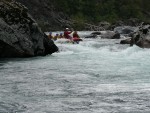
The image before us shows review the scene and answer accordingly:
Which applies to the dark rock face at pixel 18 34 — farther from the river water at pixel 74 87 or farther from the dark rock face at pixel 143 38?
the dark rock face at pixel 143 38

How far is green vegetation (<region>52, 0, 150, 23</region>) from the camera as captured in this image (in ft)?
342

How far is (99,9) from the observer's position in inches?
4461

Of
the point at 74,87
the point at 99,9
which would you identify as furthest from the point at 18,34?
the point at 99,9

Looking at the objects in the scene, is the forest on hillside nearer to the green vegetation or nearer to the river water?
the green vegetation

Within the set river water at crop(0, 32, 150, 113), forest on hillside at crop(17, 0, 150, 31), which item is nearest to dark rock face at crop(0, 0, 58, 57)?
river water at crop(0, 32, 150, 113)

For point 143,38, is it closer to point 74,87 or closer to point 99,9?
point 74,87

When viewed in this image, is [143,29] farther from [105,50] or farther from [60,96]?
[60,96]

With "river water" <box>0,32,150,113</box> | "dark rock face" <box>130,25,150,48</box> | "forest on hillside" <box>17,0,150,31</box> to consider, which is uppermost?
"forest on hillside" <box>17,0,150,31</box>

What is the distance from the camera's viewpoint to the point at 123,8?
386 feet

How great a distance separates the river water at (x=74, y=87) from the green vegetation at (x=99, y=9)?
3091 inches

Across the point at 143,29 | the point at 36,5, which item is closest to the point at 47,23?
the point at 36,5

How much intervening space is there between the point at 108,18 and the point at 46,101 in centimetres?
10035

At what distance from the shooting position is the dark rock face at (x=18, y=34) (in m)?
22.6

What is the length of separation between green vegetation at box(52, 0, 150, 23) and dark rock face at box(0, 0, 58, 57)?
7316cm
